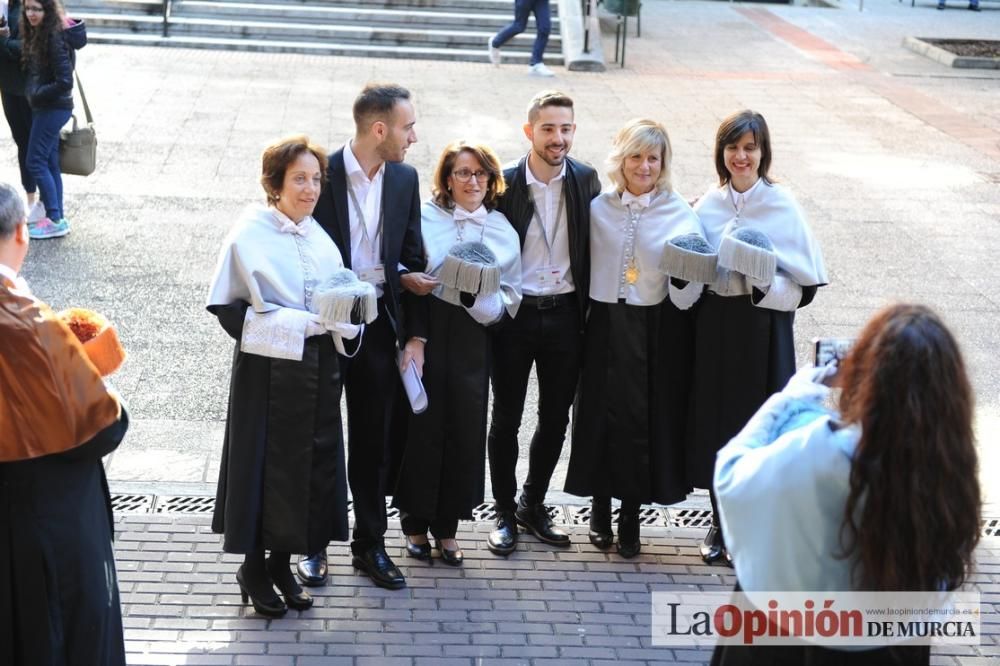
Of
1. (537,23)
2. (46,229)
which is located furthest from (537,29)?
(46,229)

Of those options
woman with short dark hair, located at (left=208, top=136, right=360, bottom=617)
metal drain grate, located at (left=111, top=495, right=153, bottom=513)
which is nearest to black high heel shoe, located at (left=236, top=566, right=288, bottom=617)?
woman with short dark hair, located at (left=208, top=136, right=360, bottom=617)

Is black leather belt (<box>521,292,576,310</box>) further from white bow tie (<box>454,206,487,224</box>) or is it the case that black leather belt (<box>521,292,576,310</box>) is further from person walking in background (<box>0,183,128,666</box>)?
person walking in background (<box>0,183,128,666</box>)

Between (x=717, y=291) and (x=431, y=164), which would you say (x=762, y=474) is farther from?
(x=431, y=164)

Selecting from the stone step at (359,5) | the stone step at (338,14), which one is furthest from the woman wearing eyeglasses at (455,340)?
the stone step at (359,5)

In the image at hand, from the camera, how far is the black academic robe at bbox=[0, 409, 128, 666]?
378 centimetres

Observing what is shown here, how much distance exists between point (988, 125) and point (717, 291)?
11.1m

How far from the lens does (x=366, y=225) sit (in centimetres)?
529

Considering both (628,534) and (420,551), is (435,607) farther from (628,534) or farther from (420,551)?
(628,534)

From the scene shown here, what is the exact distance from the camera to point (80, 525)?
12.7 feet

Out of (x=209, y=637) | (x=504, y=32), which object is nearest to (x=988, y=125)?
(x=504, y=32)

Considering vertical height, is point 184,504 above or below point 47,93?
below

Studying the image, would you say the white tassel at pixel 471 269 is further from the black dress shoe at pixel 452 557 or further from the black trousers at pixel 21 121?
the black trousers at pixel 21 121

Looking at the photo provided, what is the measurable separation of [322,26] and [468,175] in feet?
44.0

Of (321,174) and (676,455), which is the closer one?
(321,174)
